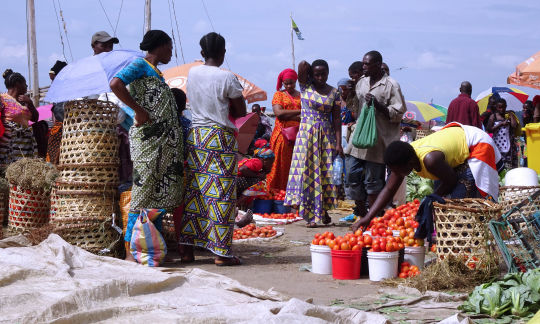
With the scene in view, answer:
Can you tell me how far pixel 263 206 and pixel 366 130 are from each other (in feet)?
10.8

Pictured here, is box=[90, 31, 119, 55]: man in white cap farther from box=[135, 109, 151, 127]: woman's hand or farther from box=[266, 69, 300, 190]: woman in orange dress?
box=[266, 69, 300, 190]: woman in orange dress

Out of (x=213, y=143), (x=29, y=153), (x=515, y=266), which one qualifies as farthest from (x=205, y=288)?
(x=29, y=153)

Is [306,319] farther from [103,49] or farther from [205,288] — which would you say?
[103,49]

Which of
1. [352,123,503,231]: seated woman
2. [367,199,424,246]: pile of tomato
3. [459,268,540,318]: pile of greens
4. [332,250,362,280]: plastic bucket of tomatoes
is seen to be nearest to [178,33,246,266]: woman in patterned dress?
[332,250,362,280]: plastic bucket of tomatoes

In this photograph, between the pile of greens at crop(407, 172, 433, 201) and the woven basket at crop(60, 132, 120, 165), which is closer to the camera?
the woven basket at crop(60, 132, 120, 165)

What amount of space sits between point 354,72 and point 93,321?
247 inches

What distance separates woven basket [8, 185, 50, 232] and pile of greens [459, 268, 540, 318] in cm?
495

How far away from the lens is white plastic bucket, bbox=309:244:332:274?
568cm

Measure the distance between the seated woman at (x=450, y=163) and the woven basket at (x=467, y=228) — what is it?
1.35ft

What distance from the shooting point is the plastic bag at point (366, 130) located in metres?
7.61

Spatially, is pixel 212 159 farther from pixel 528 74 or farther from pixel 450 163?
pixel 528 74

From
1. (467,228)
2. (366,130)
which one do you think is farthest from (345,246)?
(366,130)

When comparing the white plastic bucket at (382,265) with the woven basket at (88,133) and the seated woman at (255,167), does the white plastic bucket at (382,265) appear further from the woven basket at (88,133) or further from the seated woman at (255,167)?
the seated woman at (255,167)

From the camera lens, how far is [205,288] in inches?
183
